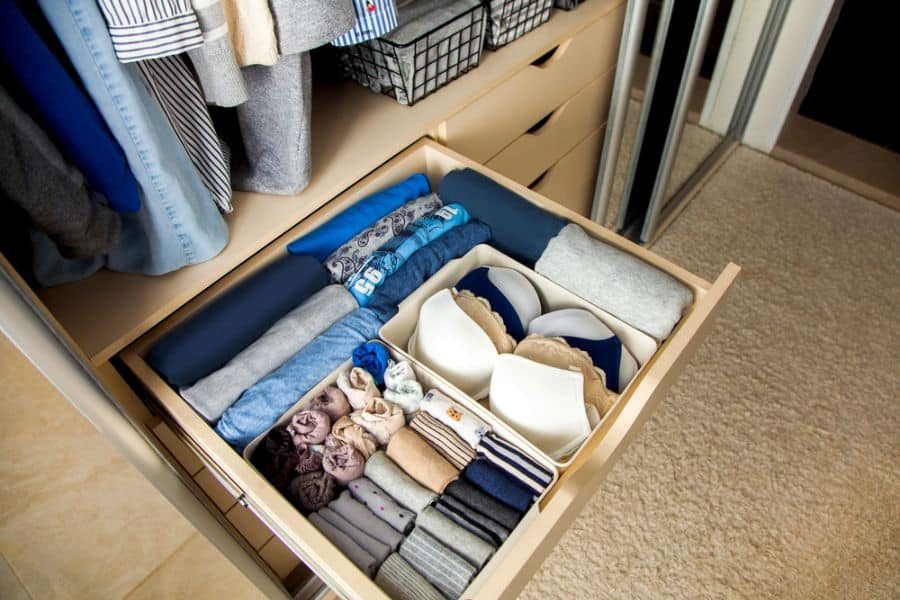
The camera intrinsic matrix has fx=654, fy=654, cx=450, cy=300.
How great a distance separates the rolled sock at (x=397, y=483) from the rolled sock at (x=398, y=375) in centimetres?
9

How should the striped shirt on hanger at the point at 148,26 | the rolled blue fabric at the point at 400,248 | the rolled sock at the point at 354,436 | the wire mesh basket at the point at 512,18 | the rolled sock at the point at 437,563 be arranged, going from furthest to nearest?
the wire mesh basket at the point at 512,18 < the rolled blue fabric at the point at 400,248 < the rolled sock at the point at 354,436 < the rolled sock at the point at 437,563 < the striped shirt on hanger at the point at 148,26

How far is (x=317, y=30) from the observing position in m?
0.73

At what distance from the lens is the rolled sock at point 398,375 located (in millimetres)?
821

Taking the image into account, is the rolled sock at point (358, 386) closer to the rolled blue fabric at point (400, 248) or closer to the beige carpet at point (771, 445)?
the rolled blue fabric at point (400, 248)

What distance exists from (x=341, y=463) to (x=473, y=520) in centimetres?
17

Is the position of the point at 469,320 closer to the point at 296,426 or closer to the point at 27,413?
the point at 296,426

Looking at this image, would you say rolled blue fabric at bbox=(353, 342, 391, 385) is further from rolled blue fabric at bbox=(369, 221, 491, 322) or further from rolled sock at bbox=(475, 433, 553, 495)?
rolled sock at bbox=(475, 433, 553, 495)

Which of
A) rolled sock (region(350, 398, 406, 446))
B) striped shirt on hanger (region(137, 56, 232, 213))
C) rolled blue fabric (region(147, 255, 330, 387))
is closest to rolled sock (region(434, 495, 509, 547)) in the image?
rolled sock (region(350, 398, 406, 446))

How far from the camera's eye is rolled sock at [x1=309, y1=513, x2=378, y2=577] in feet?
2.35

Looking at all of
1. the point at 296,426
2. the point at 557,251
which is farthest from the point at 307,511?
the point at 557,251

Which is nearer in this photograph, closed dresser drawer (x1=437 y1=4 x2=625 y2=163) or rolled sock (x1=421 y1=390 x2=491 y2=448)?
rolled sock (x1=421 y1=390 x2=491 y2=448)

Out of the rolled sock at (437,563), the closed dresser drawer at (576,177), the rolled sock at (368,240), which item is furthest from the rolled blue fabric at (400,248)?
the closed dresser drawer at (576,177)

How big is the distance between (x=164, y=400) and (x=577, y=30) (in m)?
0.95

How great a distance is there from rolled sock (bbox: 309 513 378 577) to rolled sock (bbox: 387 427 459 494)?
0.10 metres
